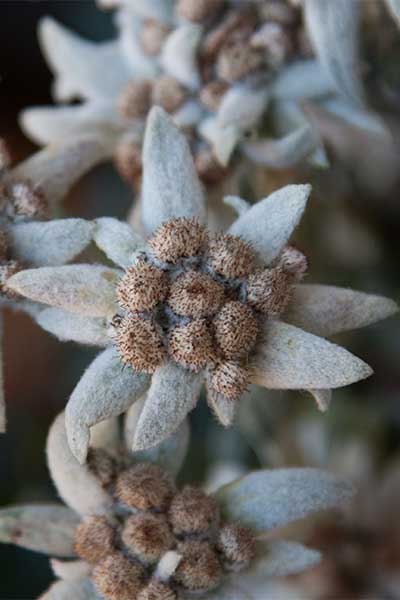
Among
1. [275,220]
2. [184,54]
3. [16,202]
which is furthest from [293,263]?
[184,54]

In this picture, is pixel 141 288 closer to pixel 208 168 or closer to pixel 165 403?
pixel 165 403

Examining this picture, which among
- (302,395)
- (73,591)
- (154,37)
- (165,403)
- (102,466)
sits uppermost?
(154,37)

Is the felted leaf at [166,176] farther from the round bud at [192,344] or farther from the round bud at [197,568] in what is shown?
the round bud at [197,568]

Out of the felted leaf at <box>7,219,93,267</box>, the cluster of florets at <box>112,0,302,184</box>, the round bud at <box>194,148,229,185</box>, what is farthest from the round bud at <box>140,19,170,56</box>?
the felted leaf at <box>7,219,93,267</box>

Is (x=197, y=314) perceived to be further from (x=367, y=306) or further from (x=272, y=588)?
(x=272, y=588)

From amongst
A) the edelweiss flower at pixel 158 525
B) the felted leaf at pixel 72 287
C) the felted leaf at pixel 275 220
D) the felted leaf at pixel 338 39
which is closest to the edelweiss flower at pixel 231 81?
the felted leaf at pixel 338 39

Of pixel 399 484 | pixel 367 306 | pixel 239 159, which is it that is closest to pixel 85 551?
pixel 367 306
